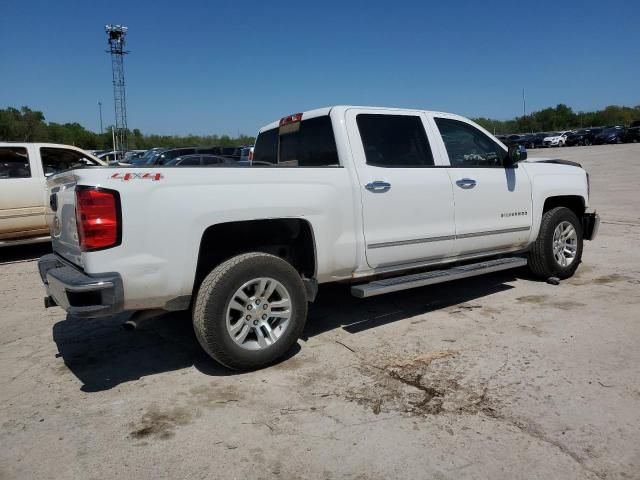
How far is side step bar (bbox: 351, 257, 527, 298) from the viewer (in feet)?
14.1

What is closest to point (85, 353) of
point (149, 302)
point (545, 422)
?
point (149, 302)

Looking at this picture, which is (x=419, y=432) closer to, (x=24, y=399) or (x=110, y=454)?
(x=110, y=454)

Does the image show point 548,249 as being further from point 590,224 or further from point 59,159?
point 59,159

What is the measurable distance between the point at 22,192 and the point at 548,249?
7.90 metres

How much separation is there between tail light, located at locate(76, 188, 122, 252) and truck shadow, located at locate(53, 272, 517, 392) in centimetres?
114

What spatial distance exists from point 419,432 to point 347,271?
163 cm

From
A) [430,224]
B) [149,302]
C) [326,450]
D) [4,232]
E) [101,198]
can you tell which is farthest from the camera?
[4,232]

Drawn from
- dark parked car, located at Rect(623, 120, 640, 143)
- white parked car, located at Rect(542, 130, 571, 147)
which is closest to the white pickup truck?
dark parked car, located at Rect(623, 120, 640, 143)

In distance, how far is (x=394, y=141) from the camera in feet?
15.8

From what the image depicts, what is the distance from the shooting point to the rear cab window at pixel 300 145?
464 cm

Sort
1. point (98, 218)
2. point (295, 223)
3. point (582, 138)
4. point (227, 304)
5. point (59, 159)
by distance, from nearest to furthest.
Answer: point (98, 218), point (227, 304), point (295, 223), point (59, 159), point (582, 138)

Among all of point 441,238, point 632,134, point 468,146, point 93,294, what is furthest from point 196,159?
point 632,134

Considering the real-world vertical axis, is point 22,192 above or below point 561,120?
below

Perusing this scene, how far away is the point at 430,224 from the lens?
4.79 m
